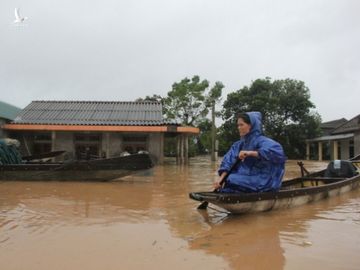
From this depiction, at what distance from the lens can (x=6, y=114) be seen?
21.4m

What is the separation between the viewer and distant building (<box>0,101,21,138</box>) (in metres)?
20.3

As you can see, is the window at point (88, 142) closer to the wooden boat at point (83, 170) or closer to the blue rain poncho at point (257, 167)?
the wooden boat at point (83, 170)

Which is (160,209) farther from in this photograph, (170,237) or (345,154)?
(345,154)

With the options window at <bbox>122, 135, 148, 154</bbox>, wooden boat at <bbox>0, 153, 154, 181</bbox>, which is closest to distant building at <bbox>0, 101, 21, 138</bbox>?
window at <bbox>122, 135, 148, 154</bbox>

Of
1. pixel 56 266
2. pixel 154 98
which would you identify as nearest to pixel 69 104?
pixel 154 98

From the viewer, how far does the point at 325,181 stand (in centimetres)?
913

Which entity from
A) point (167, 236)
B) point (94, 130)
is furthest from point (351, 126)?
point (167, 236)

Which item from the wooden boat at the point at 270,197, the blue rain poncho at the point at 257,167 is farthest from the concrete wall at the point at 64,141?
the blue rain poncho at the point at 257,167

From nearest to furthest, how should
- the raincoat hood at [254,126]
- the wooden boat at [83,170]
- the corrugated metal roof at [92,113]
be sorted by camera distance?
1. the raincoat hood at [254,126]
2. the wooden boat at [83,170]
3. the corrugated metal roof at [92,113]

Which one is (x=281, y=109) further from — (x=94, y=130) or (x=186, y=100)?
(x=94, y=130)

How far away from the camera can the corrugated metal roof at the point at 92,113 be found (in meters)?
21.3

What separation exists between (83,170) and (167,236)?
7.32m

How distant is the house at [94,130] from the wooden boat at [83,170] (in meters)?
8.52

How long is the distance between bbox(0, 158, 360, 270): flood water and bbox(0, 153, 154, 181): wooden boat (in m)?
3.55
